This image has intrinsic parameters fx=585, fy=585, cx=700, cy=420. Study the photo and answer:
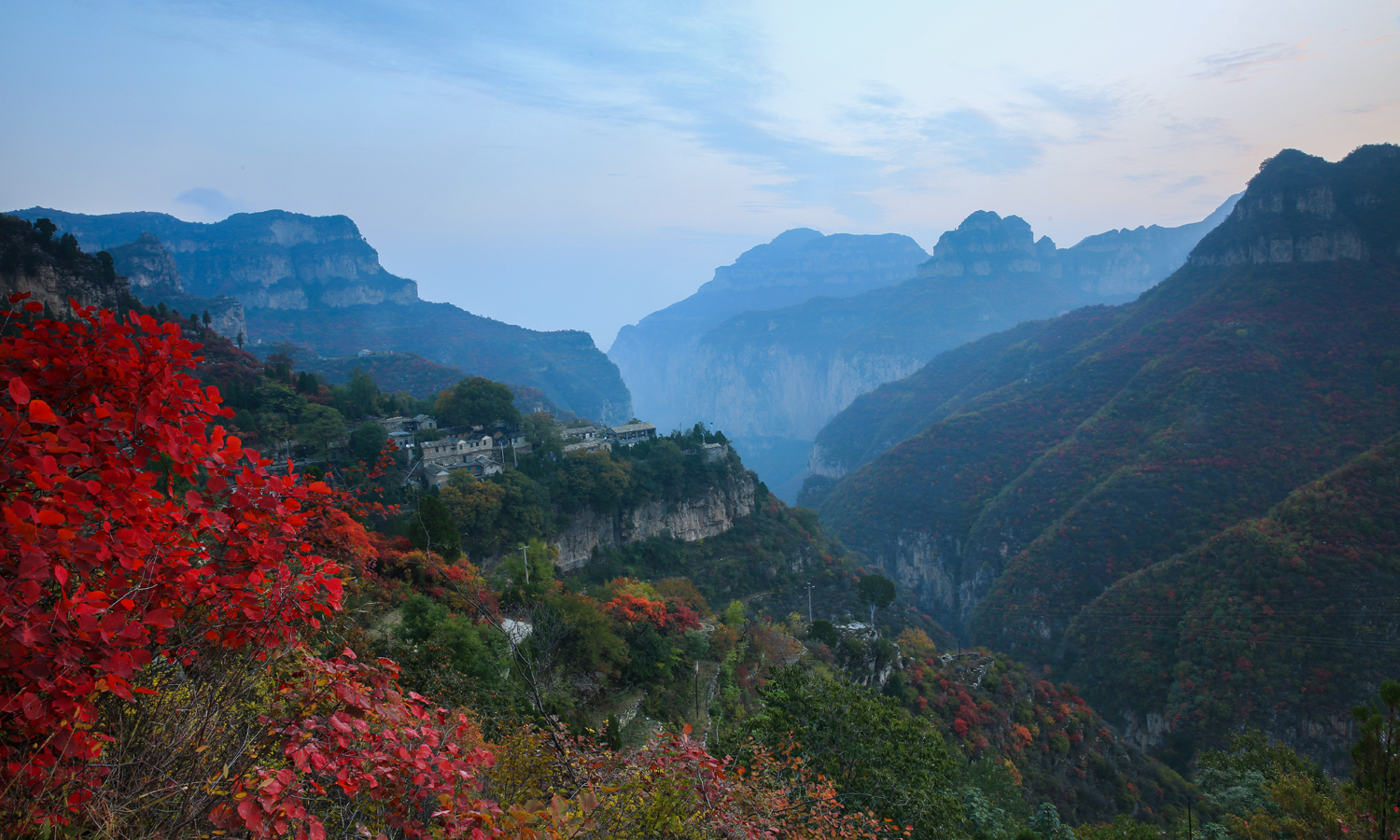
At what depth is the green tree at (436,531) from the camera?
1593 cm

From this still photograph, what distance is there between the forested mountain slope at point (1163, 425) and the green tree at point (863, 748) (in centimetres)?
3041

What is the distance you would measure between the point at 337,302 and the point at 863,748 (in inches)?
4764

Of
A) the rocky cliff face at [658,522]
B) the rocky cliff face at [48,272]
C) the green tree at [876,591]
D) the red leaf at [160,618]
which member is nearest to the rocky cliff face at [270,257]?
the rocky cliff face at [48,272]

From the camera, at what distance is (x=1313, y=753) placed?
83.1 ft

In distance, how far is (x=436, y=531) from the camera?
661 inches

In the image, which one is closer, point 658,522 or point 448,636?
point 448,636

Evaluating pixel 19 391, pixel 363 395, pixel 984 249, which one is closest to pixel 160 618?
pixel 19 391

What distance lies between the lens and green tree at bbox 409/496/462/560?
52.3ft

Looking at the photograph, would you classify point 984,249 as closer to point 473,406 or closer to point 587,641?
point 473,406

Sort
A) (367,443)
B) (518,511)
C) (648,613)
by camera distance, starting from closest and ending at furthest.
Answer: (648,613)
(367,443)
(518,511)

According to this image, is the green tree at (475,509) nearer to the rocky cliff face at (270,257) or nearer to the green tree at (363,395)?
the green tree at (363,395)

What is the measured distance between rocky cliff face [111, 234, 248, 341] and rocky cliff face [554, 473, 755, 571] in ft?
185

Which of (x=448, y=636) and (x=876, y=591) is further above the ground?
(x=448, y=636)

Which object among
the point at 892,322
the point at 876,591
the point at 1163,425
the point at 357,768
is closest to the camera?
the point at 357,768
